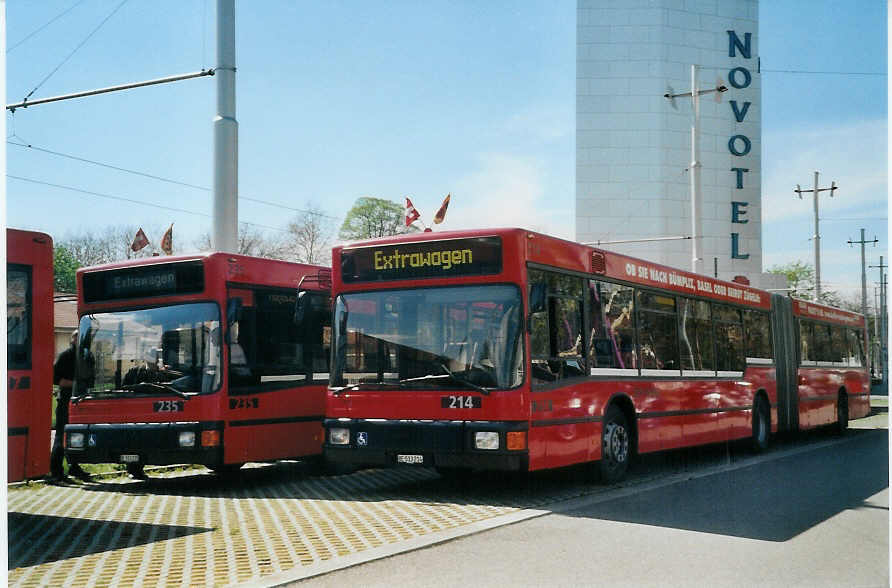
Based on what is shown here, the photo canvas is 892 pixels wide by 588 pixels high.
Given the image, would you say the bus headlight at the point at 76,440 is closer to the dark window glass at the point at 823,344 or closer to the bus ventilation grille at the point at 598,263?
the bus ventilation grille at the point at 598,263

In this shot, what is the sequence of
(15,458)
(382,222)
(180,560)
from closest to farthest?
(180,560) → (15,458) → (382,222)

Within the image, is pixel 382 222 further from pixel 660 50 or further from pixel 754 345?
pixel 754 345

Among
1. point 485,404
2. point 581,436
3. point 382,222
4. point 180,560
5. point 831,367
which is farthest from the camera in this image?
point 382,222

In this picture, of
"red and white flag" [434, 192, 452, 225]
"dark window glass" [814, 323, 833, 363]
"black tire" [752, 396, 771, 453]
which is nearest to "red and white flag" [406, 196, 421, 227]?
"red and white flag" [434, 192, 452, 225]

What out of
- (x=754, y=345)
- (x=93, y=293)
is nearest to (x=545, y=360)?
(x=93, y=293)

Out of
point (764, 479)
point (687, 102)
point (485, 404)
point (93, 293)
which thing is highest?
point (687, 102)

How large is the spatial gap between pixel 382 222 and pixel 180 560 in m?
52.2

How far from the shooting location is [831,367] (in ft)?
71.9

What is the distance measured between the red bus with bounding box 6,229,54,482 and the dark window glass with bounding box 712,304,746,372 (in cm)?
989

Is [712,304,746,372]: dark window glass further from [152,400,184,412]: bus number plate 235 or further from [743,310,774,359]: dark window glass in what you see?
[152,400,184,412]: bus number plate 235

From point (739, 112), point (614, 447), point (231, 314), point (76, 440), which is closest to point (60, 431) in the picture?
point (76, 440)

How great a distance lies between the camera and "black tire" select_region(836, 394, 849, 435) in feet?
72.2

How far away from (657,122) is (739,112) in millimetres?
5183

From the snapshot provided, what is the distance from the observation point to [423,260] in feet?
36.3
